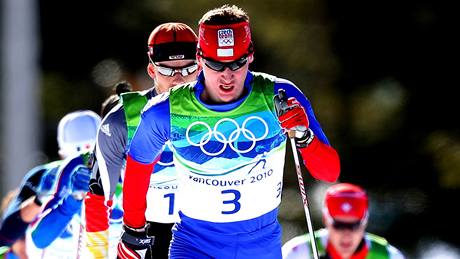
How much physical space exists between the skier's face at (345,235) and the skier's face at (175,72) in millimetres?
2081

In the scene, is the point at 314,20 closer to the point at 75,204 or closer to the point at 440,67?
the point at 440,67

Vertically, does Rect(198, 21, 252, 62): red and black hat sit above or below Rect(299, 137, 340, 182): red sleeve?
above

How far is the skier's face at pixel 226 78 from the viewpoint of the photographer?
851 cm

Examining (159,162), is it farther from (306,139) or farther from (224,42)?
(306,139)

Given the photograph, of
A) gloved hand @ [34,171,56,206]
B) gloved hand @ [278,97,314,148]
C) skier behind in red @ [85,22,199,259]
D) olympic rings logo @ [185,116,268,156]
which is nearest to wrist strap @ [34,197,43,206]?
gloved hand @ [34,171,56,206]

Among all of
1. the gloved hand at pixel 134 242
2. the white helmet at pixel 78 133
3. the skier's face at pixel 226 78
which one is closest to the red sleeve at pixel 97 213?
the gloved hand at pixel 134 242

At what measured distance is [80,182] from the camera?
10.8 m

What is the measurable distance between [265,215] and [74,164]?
277 cm

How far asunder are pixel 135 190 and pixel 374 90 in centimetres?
1197

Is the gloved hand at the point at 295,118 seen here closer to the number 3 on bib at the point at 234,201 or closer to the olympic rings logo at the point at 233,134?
the olympic rings logo at the point at 233,134

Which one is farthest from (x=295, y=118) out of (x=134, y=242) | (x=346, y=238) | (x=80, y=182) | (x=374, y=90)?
(x=374, y=90)

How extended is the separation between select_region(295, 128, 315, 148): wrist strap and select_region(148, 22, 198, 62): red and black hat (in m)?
1.61

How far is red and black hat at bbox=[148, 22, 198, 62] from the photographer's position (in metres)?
9.88

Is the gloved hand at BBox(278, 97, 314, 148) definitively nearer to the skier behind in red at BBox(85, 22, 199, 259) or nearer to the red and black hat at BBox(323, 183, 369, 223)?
the skier behind in red at BBox(85, 22, 199, 259)
